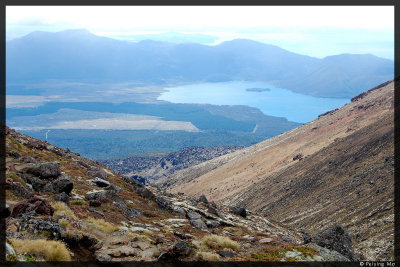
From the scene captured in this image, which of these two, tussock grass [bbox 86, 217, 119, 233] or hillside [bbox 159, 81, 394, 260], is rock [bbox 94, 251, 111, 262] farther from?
hillside [bbox 159, 81, 394, 260]

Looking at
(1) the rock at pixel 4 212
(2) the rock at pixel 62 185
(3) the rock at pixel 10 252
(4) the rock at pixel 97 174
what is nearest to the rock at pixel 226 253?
(3) the rock at pixel 10 252

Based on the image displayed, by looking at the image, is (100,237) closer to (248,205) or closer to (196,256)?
(196,256)

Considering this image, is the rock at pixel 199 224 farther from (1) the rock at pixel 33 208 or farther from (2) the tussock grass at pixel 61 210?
(1) the rock at pixel 33 208

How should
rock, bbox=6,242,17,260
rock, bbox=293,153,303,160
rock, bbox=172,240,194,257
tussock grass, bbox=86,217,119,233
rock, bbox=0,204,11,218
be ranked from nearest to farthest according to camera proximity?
rock, bbox=6,242,17,260 < rock, bbox=0,204,11,218 < rock, bbox=172,240,194,257 < tussock grass, bbox=86,217,119,233 < rock, bbox=293,153,303,160

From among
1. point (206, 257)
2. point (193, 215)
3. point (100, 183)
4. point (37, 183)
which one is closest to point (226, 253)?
point (206, 257)

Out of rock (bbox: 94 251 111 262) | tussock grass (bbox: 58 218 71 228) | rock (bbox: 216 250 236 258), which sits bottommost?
rock (bbox: 216 250 236 258)

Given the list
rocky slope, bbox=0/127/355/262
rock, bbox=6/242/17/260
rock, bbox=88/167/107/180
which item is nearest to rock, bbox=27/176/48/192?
rocky slope, bbox=0/127/355/262

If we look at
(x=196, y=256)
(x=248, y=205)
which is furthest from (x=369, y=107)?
(x=196, y=256)

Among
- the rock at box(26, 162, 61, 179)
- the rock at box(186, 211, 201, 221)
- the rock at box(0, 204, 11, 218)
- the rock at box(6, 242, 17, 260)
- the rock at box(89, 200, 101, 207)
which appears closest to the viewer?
the rock at box(6, 242, 17, 260)

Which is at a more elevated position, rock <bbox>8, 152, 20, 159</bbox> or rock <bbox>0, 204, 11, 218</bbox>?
rock <bbox>0, 204, 11, 218</bbox>
